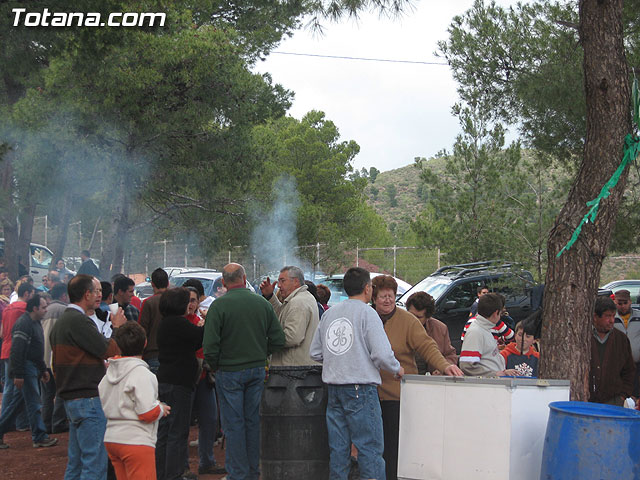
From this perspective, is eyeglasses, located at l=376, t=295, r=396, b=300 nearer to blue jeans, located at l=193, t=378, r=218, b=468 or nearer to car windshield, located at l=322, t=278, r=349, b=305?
blue jeans, located at l=193, t=378, r=218, b=468

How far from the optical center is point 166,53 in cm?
1666

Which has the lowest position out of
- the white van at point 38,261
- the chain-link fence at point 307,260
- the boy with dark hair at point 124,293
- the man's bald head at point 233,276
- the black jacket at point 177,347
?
the black jacket at point 177,347

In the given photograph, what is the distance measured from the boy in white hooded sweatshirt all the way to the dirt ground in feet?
6.69

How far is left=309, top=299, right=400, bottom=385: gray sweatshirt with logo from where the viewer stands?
5.21 metres

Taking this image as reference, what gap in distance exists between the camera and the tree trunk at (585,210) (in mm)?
5707

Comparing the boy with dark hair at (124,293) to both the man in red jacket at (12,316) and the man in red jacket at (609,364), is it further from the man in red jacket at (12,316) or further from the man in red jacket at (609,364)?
the man in red jacket at (609,364)

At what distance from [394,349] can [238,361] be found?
1.33 metres

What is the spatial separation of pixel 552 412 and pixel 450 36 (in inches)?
397

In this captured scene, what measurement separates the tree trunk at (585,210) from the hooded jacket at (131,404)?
3094 millimetres

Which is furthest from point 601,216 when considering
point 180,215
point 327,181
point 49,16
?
point 327,181

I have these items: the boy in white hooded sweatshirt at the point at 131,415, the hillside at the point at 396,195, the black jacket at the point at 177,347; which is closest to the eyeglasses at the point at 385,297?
the black jacket at the point at 177,347

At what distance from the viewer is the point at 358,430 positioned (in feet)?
17.2

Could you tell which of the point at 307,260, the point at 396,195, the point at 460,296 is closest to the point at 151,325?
the point at 460,296

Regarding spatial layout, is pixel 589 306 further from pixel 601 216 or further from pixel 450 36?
pixel 450 36
